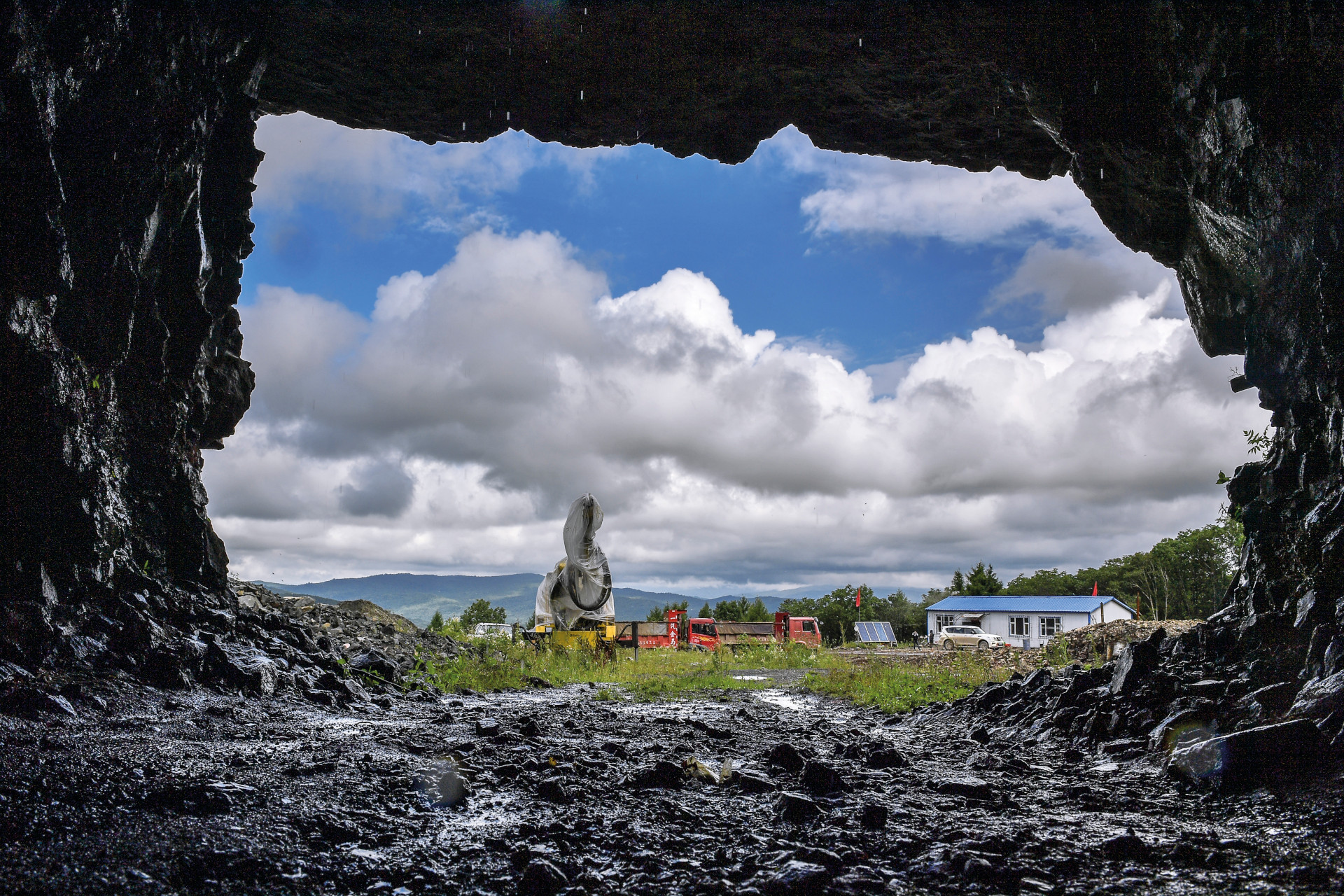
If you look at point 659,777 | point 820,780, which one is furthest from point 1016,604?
point 659,777

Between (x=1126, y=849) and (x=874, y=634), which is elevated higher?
(x=1126, y=849)

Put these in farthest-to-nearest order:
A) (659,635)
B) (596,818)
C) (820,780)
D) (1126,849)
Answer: (659,635) → (820,780) → (596,818) → (1126,849)

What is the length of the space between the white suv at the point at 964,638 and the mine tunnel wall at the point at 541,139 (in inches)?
1176

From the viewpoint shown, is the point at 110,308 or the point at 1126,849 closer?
the point at 1126,849

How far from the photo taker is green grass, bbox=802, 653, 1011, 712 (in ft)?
29.6

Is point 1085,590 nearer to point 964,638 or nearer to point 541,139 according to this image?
point 964,638

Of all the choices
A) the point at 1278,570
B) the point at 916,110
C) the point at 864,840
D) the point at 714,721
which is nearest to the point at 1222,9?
the point at 916,110

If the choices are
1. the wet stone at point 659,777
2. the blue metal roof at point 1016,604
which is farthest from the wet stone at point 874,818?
the blue metal roof at point 1016,604

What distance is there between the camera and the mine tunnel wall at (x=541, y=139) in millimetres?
5883

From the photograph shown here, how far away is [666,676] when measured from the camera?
1260 cm

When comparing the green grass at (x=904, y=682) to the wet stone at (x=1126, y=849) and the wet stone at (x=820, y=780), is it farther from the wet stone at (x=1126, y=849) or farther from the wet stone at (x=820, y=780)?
the wet stone at (x=1126, y=849)

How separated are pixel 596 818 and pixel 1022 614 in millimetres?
56113

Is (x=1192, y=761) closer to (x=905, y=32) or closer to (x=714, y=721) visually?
(x=714, y=721)

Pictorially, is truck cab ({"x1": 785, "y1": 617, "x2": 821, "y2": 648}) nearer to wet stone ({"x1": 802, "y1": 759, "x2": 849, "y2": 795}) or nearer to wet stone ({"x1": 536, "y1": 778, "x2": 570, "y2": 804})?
wet stone ({"x1": 802, "y1": 759, "x2": 849, "y2": 795})
